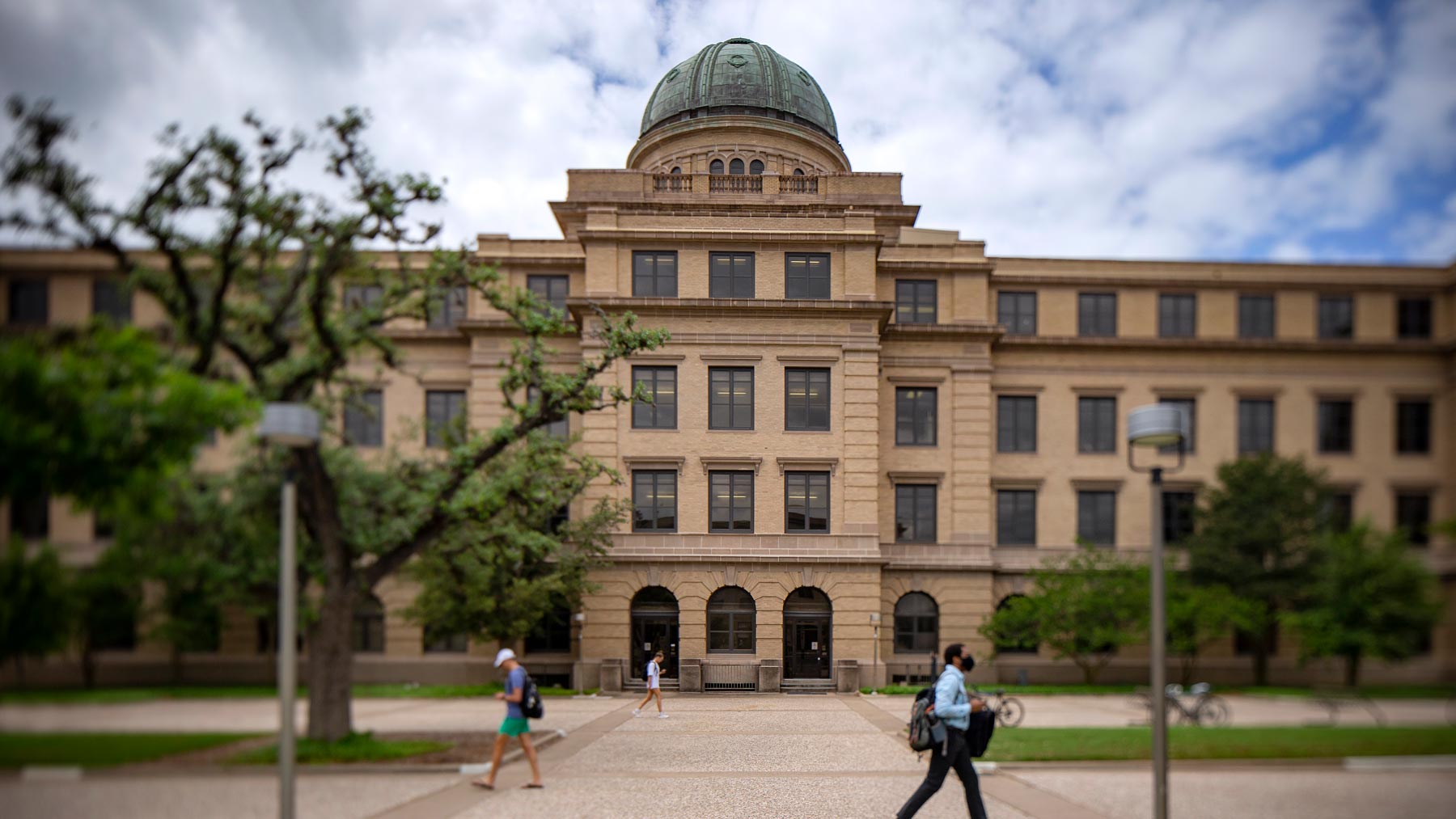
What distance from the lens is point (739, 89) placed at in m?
48.3

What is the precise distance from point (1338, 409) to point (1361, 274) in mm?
1074

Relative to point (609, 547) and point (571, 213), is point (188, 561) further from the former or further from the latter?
point (571, 213)

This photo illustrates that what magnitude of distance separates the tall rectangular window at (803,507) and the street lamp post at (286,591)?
26443 mm

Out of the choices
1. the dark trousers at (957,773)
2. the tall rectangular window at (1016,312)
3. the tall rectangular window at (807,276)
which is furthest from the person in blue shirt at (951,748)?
the tall rectangular window at (1016,312)

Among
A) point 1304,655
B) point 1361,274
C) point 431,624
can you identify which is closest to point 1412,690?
point 1304,655

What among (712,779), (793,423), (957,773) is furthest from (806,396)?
(957,773)

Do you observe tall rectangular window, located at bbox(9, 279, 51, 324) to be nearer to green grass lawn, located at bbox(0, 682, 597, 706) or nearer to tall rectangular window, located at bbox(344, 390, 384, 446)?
green grass lawn, located at bbox(0, 682, 597, 706)

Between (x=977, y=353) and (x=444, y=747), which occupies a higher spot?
(x=977, y=353)

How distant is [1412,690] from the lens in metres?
5.30

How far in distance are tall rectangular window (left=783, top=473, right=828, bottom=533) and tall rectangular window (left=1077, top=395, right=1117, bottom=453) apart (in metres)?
18.4

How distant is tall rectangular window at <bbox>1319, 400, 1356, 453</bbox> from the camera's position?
5.73 meters

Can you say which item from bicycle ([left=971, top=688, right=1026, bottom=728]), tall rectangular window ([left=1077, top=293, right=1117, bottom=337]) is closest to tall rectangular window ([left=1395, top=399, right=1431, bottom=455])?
tall rectangular window ([left=1077, top=293, right=1117, bottom=337])

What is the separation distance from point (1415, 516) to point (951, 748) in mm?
6200

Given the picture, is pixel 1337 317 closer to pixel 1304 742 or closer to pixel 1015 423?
pixel 1304 742
